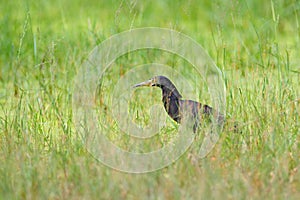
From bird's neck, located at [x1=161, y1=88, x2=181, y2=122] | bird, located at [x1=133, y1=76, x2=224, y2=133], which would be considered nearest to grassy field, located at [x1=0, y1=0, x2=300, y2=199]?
bird, located at [x1=133, y1=76, x2=224, y2=133]

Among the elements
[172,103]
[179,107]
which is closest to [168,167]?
[179,107]

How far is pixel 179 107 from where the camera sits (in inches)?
167

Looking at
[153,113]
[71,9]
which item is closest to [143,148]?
[153,113]

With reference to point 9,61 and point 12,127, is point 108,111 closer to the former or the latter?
point 12,127

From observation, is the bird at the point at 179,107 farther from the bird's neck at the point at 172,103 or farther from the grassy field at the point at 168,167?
the grassy field at the point at 168,167

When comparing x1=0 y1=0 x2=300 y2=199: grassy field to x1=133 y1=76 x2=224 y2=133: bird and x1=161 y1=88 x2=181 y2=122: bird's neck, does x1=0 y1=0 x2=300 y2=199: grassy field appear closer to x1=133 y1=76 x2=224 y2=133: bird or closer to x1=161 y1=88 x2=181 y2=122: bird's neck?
x1=133 y1=76 x2=224 y2=133: bird

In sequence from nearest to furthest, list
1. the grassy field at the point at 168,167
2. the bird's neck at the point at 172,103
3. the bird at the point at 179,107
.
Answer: the grassy field at the point at 168,167, the bird at the point at 179,107, the bird's neck at the point at 172,103

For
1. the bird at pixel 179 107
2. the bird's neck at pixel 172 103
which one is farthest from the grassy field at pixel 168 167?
the bird's neck at pixel 172 103

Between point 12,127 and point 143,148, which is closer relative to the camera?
point 143,148

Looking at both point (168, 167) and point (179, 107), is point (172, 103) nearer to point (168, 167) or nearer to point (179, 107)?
point (179, 107)

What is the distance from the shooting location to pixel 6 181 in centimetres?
341

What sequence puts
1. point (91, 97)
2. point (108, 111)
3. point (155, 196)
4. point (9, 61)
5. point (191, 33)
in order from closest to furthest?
point (155, 196)
point (108, 111)
point (91, 97)
point (9, 61)
point (191, 33)

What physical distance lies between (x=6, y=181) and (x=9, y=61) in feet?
8.44

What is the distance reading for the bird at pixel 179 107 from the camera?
13.3 feet
